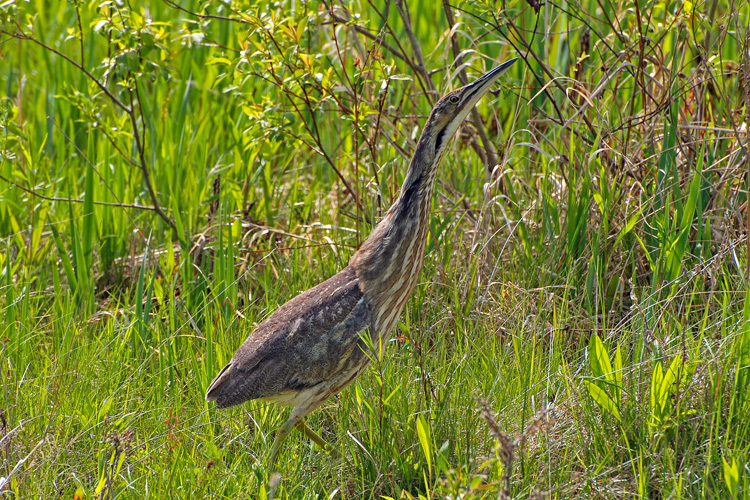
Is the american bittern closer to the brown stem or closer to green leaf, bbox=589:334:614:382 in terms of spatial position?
green leaf, bbox=589:334:614:382

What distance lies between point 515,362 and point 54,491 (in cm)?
175

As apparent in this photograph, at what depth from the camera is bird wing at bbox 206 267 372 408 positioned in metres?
3.18

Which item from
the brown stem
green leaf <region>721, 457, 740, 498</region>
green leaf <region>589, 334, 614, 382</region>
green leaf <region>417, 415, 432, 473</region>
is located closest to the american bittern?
green leaf <region>417, 415, 432, 473</region>

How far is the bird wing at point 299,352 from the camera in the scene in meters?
3.18

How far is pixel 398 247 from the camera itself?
3406 millimetres

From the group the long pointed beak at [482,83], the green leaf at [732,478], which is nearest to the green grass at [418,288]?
the green leaf at [732,478]

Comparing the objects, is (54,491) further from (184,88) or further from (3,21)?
(184,88)

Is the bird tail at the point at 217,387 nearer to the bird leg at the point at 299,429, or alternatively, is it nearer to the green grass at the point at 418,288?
the green grass at the point at 418,288

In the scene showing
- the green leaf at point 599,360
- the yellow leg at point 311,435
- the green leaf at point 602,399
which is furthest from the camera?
the yellow leg at point 311,435

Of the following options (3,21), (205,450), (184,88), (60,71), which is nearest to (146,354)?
(205,450)

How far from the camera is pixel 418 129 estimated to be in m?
5.12

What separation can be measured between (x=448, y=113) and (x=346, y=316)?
0.90 metres

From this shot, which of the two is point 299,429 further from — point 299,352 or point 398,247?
point 398,247

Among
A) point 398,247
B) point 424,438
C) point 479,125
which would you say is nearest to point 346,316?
point 398,247
